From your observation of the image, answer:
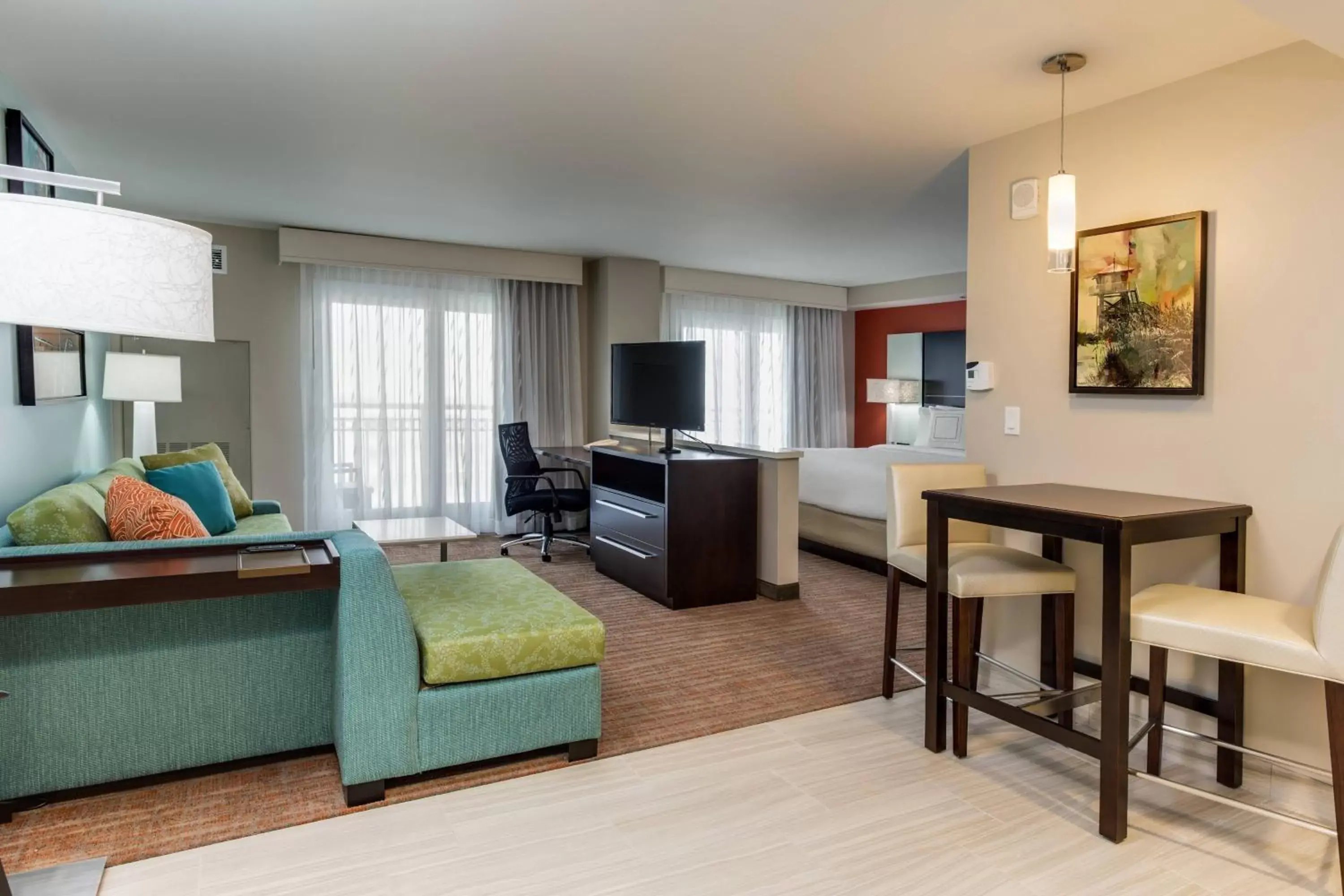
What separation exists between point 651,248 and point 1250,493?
4821mm

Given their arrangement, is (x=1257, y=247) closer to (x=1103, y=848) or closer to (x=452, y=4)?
(x=1103, y=848)

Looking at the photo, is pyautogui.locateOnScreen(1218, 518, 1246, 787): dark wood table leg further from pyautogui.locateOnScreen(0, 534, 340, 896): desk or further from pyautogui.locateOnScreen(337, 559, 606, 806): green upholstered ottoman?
pyautogui.locateOnScreen(0, 534, 340, 896): desk

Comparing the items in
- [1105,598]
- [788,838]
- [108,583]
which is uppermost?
[108,583]

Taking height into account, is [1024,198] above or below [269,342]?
above

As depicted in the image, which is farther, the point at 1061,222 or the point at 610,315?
the point at 610,315

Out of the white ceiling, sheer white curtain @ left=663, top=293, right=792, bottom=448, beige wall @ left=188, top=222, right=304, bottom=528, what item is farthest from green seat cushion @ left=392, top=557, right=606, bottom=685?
sheer white curtain @ left=663, top=293, right=792, bottom=448

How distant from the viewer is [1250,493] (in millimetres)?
2693

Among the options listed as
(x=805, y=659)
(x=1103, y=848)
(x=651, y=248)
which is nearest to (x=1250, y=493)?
(x=1103, y=848)

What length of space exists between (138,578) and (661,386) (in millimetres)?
3366

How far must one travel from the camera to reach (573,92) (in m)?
3.17

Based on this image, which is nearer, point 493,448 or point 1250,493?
point 1250,493

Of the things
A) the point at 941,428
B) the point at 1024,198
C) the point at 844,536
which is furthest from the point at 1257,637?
the point at 941,428

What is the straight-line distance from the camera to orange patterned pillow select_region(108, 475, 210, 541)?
263 cm

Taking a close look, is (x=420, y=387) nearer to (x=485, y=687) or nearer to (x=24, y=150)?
(x=24, y=150)
